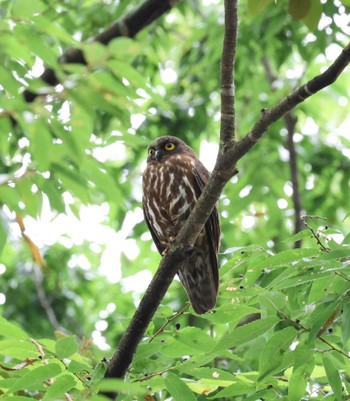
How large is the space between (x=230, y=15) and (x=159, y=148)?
276 centimetres

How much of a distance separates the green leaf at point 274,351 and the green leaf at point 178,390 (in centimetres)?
30

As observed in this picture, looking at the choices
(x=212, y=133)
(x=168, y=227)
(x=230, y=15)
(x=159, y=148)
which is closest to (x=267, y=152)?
(x=212, y=133)

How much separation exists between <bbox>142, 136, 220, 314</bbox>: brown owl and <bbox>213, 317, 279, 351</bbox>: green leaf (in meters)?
1.82

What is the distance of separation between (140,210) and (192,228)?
161 inches

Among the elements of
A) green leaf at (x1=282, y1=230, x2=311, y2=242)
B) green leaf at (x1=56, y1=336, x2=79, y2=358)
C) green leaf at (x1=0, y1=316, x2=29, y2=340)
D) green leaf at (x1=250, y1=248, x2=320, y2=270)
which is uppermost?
green leaf at (x1=282, y1=230, x2=311, y2=242)

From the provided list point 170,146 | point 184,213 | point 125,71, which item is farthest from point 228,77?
point 170,146

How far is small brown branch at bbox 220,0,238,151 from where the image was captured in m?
3.04

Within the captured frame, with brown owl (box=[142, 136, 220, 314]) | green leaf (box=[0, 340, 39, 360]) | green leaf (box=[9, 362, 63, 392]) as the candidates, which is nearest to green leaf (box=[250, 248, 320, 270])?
green leaf (box=[9, 362, 63, 392])

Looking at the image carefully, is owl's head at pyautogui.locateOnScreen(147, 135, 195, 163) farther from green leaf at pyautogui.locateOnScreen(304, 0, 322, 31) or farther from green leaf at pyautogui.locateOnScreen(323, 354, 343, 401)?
green leaf at pyautogui.locateOnScreen(304, 0, 322, 31)

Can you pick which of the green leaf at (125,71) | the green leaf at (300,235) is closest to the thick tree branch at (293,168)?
the green leaf at (300,235)

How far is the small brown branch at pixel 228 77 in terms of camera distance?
3045 millimetres

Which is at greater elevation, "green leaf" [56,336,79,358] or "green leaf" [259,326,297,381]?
"green leaf" [259,326,297,381]

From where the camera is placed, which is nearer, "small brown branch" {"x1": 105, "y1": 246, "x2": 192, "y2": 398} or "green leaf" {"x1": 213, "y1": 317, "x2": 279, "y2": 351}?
"green leaf" {"x1": 213, "y1": 317, "x2": 279, "y2": 351}

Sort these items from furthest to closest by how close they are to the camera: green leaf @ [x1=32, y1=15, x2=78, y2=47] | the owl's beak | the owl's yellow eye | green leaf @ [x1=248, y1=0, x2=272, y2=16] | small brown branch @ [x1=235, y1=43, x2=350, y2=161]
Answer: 1. the owl's yellow eye
2. the owl's beak
3. small brown branch @ [x1=235, y1=43, x2=350, y2=161]
4. green leaf @ [x1=32, y1=15, x2=78, y2=47]
5. green leaf @ [x1=248, y1=0, x2=272, y2=16]
